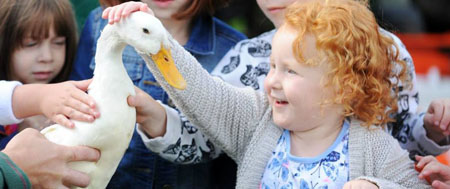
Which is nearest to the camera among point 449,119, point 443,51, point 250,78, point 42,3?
point 449,119

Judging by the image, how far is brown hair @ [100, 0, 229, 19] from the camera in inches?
72.3

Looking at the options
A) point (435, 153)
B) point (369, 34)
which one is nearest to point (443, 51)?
point (435, 153)

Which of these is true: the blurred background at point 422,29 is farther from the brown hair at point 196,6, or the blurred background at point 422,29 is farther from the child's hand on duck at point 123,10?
the child's hand on duck at point 123,10

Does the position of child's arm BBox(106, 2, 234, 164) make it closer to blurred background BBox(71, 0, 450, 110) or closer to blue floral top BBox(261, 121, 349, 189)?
blue floral top BBox(261, 121, 349, 189)

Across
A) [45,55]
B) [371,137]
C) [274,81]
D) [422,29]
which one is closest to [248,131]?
[274,81]

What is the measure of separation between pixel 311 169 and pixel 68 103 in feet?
1.91

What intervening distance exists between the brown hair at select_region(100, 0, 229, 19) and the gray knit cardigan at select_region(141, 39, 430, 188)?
353 mm

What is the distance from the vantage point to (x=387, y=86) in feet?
4.99

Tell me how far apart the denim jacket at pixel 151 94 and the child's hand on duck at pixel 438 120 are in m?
0.64

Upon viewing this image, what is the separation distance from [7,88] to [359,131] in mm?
877

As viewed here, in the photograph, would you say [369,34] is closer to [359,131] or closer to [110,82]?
[359,131]

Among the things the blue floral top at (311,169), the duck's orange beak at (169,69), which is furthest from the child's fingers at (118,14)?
the blue floral top at (311,169)

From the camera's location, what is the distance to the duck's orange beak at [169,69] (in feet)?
4.41

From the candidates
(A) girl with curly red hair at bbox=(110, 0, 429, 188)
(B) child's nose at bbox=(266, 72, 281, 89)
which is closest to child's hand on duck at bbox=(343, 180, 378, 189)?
(A) girl with curly red hair at bbox=(110, 0, 429, 188)
